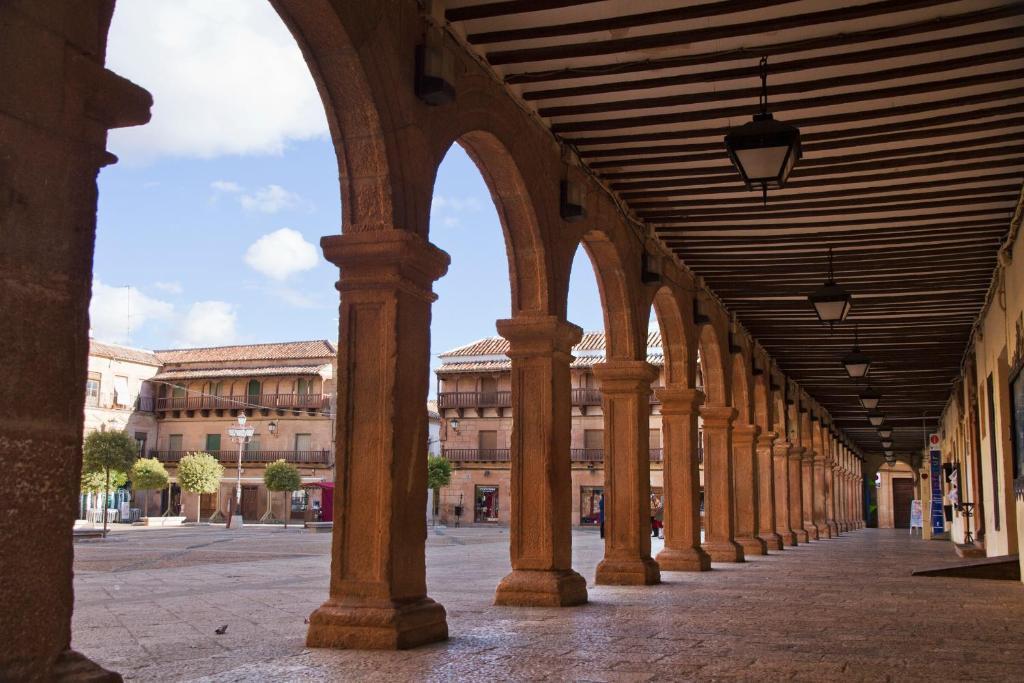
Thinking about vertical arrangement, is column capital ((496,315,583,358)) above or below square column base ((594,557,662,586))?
above

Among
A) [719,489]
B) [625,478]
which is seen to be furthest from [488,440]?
[625,478]

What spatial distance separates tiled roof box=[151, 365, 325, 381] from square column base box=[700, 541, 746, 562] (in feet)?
130

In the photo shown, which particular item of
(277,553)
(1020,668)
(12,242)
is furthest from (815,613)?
(277,553)

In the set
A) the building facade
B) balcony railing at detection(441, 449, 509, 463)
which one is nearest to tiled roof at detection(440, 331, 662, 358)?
the building facade

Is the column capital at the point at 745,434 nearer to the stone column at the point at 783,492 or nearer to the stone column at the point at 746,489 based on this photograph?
the stone column at the point at 746,489

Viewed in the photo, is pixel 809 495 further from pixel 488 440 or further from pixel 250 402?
pixel 250 402

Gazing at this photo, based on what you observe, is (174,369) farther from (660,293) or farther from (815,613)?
(815,613)

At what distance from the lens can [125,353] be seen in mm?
54781

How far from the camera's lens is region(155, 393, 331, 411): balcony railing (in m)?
52.0

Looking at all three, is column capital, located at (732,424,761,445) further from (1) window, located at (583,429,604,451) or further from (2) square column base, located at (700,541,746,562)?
(1) window, located at (583,429,604,451)

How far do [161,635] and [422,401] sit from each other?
246 cm

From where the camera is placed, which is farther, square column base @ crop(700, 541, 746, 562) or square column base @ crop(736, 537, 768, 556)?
square column base @ crop(736, 537, 768, 556)

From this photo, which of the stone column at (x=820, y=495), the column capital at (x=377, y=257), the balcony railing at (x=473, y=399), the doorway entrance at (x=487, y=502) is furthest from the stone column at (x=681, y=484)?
the doorway entrance at (x=487, y=502)

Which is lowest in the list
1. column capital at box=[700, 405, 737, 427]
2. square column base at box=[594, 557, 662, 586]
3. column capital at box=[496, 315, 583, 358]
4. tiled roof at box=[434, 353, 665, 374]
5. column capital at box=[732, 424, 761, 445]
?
square column base at box=[594, 557, 662, 586]
